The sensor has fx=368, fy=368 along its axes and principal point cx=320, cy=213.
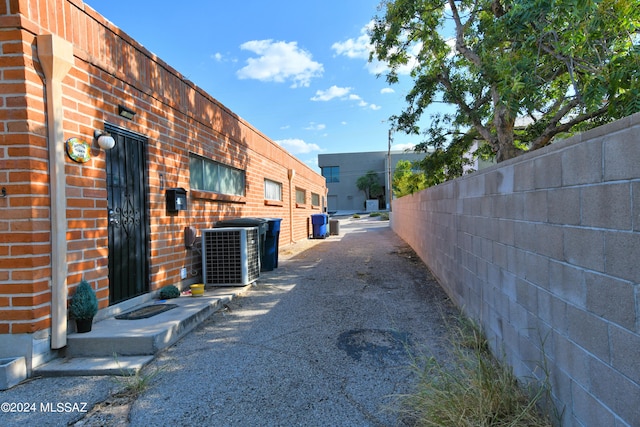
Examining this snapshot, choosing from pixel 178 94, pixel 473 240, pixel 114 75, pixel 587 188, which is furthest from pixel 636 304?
pixel 178 94

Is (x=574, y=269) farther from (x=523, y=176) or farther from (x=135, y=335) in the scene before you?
(x=135, y=335)

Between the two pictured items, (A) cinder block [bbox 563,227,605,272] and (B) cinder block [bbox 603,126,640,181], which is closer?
(B) cinder block [bbox 603,126,640,181]

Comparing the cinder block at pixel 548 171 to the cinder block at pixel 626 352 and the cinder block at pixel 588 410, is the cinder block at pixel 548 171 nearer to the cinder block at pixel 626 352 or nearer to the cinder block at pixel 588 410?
the cinder block at pixel 626 352

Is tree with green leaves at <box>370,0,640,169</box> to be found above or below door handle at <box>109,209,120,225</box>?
above

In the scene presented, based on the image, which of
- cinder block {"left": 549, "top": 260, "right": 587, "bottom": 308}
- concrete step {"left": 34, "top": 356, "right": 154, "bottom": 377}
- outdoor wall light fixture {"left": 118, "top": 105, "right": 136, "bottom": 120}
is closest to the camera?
cinder block {"left": 549, "top": 260, "right": 587, "bottom": 308}

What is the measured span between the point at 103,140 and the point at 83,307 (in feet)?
6.15

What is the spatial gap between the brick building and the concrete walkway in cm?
97

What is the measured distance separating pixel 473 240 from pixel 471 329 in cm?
105

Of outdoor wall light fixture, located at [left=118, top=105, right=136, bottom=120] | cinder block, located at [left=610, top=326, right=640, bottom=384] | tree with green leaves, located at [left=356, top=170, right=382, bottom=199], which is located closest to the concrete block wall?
cinder block, located at [left=610, top=326, right=640, bottom=384]

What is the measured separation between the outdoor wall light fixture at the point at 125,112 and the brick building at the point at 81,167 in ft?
0.07

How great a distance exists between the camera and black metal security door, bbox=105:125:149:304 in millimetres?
4617

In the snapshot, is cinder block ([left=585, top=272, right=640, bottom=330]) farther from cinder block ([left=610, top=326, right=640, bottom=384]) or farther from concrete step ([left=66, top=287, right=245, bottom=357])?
concrete step ([left=66, top=287, right=245, bottom=357])

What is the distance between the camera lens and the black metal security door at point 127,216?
462cm

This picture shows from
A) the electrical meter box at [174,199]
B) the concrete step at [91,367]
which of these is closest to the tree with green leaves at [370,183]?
the electrical meter box at [174,199]
